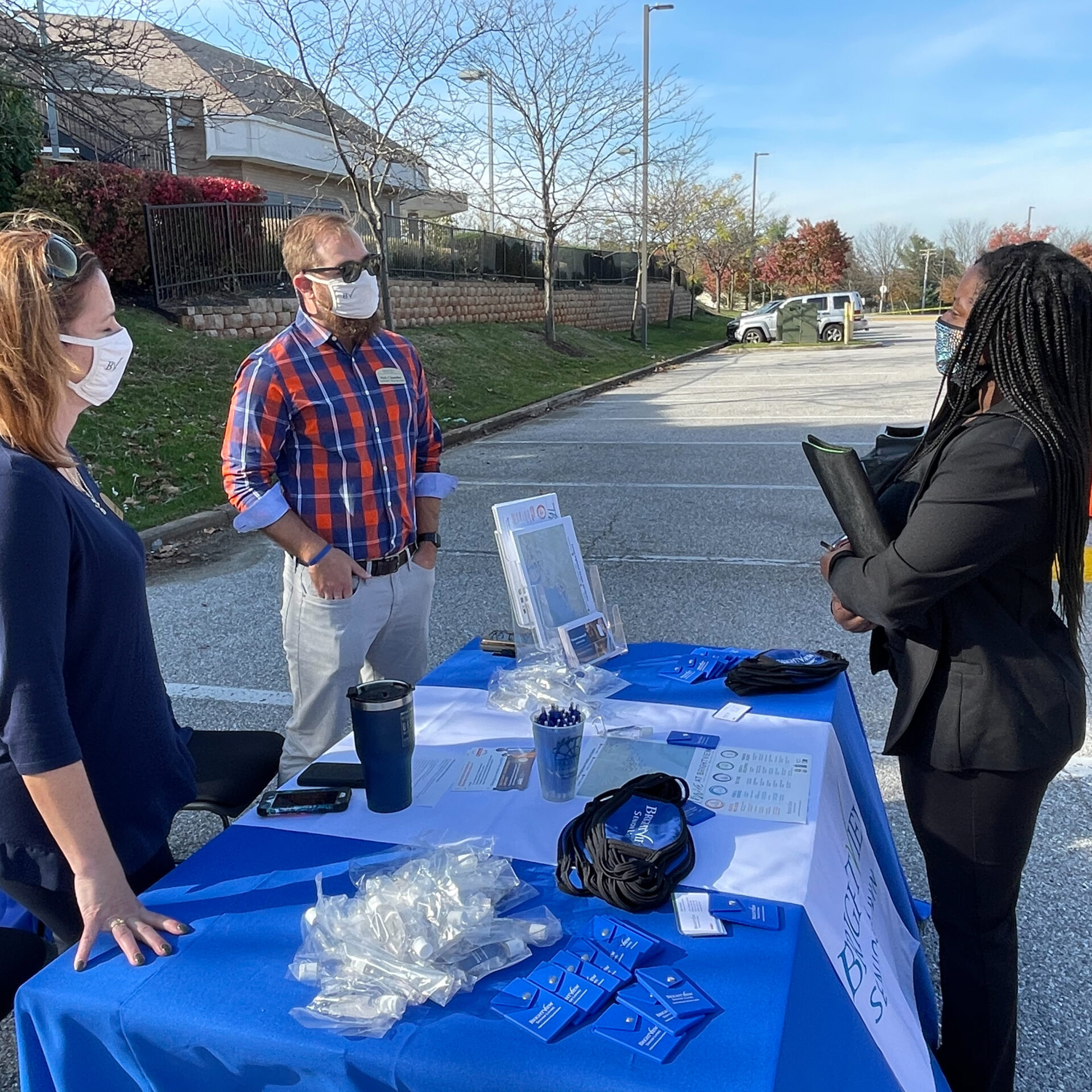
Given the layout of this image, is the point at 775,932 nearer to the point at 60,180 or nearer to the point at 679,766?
the point at 679,766

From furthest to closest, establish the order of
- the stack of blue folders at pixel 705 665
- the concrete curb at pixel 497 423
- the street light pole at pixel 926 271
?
the street light pole at pixel 926 271
the concrete curb at pixel 497 423
the stack of blue folders at pixel 705 665

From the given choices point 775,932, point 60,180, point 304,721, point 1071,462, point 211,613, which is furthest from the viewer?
point 60,180

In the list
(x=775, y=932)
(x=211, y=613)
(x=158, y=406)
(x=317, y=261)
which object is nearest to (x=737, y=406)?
(x=158, y=406)

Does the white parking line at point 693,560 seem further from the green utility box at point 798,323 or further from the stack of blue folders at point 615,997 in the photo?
the green utility box at point 798,323

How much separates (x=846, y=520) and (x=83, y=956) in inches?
65.5

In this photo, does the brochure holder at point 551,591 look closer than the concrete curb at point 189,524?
Yes

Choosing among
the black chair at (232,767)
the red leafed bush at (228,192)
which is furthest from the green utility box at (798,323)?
the black chair at (232,767)

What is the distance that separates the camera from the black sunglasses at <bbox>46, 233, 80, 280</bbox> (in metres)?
1.67

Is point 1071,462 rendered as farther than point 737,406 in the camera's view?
No

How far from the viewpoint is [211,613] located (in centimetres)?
573

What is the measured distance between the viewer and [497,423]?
43.7 feet

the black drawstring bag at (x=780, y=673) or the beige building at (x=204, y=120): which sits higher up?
the beige building at (x=204, y=120)

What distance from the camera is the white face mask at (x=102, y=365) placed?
182cm

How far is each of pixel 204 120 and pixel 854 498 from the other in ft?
36.0
